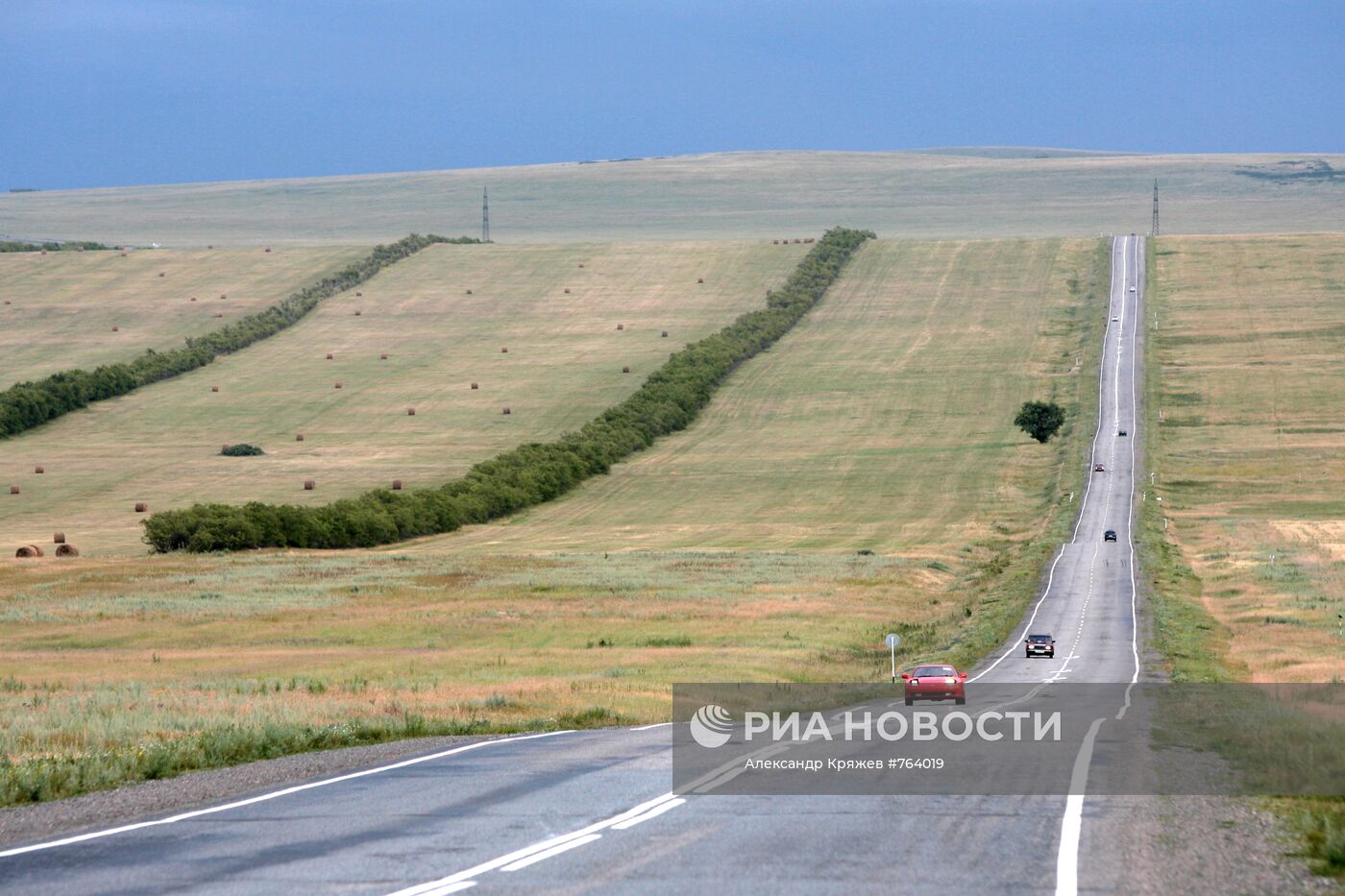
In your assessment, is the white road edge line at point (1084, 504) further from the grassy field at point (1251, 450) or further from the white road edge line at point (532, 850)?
the white road edge line at point (532, 850)

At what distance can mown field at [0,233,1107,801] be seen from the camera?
79.2 ft

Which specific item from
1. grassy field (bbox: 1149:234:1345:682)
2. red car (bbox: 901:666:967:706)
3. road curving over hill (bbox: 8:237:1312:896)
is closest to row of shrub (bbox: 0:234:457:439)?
grassy field (bbox: 1149:234:1345:682)

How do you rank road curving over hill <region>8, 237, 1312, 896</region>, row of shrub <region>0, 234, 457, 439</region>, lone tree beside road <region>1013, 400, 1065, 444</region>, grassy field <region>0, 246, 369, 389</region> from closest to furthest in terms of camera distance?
road curving over hill <region>8, 237, 1312, 896</region> → lone tree beside road <region>1013, 400, 1065, 444</region> → row of shrub <region>0, 234, 457, 439</region> → grassy field <region>0, 246, 369, 389</region>

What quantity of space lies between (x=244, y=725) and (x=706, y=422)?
84502 mm

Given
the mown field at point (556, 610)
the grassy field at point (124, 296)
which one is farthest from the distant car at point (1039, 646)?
the grassy field at point (124, 296)

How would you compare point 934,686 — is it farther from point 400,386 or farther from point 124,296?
point 124,296

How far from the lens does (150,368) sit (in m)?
116

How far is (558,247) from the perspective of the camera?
160m

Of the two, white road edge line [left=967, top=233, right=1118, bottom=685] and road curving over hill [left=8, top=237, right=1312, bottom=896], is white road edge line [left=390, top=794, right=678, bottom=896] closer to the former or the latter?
road curving over hill [left=8, top=237, right=1312, bottom=896]

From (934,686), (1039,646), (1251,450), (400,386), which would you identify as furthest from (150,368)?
(934,686)

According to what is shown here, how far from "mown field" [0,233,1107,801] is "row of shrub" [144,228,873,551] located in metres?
2.28

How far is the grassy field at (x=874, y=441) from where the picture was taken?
251 feet

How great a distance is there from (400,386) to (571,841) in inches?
4009

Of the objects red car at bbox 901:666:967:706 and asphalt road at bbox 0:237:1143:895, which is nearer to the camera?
asphalt road at bbox 0:237:1143:895
